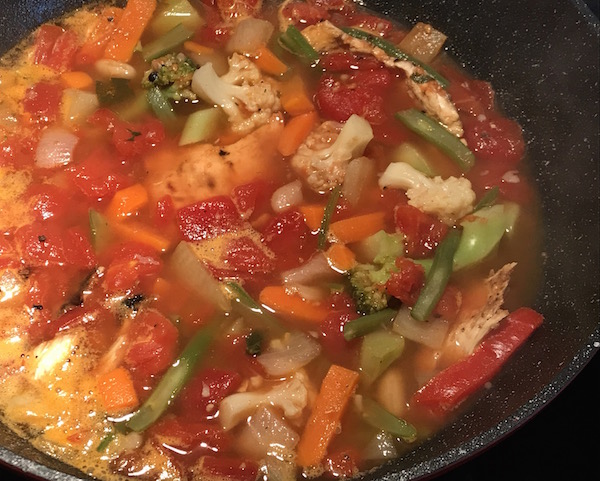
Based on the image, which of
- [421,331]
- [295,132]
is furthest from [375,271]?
[295,132]

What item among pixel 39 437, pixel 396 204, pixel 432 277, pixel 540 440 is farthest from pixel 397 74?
pixel 39 437

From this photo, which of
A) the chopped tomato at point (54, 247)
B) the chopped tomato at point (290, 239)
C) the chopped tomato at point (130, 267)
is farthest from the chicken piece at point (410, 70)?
the chopped tomato at point (54, 247)

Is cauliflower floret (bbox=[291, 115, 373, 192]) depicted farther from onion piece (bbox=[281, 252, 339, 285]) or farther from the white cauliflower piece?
the white cauliflower piece

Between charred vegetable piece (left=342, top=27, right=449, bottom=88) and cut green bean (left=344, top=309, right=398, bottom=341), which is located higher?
charred vegetable piece (left=342, top=27, right=449, bottom=88)

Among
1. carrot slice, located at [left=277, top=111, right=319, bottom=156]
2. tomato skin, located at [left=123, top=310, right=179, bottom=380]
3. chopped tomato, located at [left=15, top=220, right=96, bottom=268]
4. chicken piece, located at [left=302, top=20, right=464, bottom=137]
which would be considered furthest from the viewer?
chicken piece, located at [left=302, top=20, right=464, bottom=137]

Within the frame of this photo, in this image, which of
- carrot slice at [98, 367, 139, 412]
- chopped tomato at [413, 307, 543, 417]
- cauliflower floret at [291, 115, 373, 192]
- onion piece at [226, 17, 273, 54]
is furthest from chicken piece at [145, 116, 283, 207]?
chopped tomato at [413, 307, 543, 417]

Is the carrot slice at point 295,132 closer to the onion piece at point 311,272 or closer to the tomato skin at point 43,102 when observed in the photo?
the onion piece at point 311,272

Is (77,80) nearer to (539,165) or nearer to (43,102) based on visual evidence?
(43,102)
